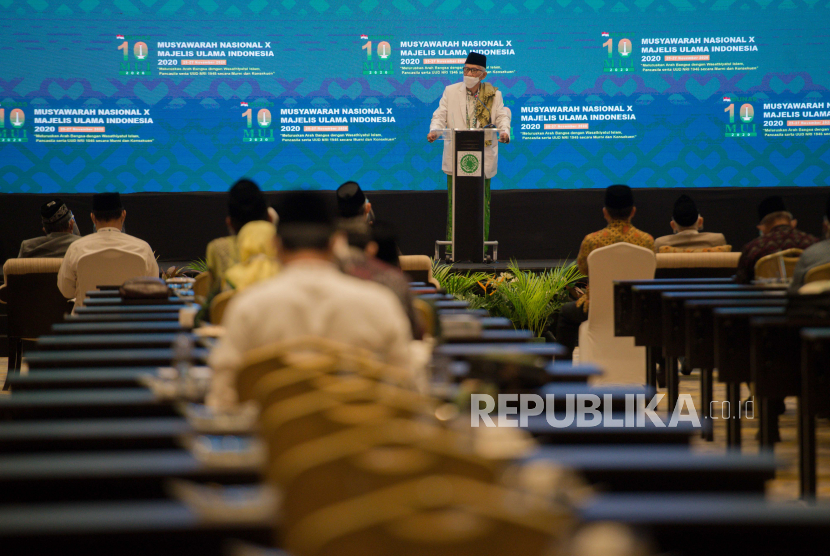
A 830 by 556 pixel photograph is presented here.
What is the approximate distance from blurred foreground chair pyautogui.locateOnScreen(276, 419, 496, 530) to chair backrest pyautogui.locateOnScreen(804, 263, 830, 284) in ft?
12.0

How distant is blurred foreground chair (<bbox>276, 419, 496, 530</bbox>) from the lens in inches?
49.4

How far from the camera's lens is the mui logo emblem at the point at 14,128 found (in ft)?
31.9

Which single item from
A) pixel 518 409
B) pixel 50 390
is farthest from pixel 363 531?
pixel 50 390

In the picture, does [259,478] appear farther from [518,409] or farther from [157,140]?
[157,140]

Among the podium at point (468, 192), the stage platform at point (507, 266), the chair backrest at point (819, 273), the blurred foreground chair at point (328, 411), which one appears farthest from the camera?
the stage platform at point (507, 266)

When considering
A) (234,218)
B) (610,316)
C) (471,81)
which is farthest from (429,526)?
(471,81)

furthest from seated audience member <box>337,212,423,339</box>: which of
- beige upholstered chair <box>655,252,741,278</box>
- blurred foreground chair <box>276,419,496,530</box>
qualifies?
beige upholstered chair <box>655,252,741,278</box>

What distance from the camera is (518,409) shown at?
2.77m

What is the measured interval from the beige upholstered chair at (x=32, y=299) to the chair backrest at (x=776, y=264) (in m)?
4.97

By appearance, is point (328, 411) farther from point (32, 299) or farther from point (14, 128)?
point (14, 128)

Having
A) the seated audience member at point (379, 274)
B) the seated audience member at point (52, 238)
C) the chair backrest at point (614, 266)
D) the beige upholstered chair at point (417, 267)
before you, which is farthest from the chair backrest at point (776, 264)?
the seated audience member at point (52, 238)

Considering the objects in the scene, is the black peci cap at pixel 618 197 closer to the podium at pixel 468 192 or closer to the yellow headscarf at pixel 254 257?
the podium at pixel 468 192

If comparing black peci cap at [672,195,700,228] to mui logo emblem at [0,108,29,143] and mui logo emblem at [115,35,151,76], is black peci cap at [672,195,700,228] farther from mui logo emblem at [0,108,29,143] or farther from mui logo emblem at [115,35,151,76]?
mui logo emblem at [0,108,29,143]

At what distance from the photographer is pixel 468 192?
8.30 meters
